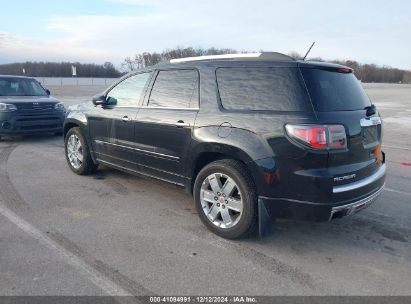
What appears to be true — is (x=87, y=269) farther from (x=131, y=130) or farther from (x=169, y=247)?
(x=131, y=130)

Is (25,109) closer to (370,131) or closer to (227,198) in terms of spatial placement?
(227,198)

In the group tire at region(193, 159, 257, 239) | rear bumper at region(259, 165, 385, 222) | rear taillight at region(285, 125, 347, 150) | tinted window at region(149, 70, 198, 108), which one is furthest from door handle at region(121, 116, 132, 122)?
rear taillight at region(285, 125, 347, 150)

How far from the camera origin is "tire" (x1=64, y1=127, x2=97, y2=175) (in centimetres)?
593

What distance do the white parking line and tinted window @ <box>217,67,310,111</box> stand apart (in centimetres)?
200

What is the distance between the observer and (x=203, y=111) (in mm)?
3951

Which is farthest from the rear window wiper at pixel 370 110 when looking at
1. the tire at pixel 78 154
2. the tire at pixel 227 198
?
the tire at pixel 78 154

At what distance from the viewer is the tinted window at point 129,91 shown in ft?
16.1

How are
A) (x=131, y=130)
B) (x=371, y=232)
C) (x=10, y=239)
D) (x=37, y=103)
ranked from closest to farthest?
(x=10, y=239) → (x=371, y=232) → (x=131, y=130) → (x=37, y=103)

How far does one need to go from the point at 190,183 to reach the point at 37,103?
6.88 m

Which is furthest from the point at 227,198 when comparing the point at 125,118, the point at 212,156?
the point at 125,118

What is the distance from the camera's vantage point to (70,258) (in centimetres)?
337

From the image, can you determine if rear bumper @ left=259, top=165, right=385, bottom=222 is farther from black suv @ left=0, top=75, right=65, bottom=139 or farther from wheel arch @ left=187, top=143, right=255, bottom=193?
black suv @ left=0, top=75, right=65, bottom=139

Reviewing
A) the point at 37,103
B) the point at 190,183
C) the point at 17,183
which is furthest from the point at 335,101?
the point at 37,103

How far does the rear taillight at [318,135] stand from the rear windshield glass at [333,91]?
19 centimetres
